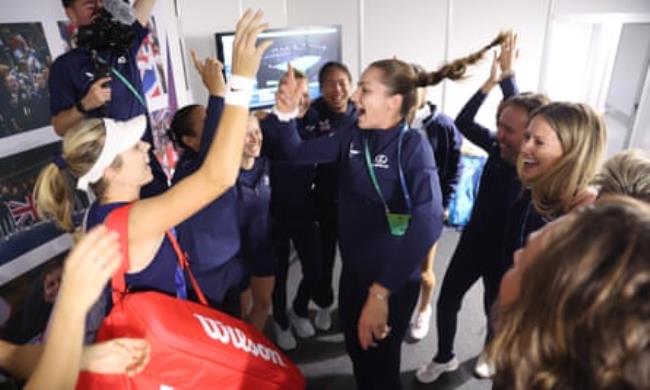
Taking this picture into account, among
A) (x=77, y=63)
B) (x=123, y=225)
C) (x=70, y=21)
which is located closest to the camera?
(x=123, y=225)

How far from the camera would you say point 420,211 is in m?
1.45

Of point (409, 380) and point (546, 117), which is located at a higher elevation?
point (546, 117)

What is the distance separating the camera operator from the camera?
1.74 metres

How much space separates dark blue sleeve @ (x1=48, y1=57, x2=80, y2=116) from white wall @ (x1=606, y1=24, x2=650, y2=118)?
5482mm

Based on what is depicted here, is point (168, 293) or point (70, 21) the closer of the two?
point (168, 293)

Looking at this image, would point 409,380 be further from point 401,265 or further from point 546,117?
point 546,117

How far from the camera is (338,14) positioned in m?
4.51

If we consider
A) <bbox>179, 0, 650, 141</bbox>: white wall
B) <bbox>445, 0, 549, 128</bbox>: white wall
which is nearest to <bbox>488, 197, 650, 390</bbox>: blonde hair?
<bbox>179, 0, 650, 141</bbox>: white wall

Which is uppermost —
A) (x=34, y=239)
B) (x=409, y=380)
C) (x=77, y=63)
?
(x=77, y=63)

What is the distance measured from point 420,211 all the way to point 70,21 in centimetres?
199

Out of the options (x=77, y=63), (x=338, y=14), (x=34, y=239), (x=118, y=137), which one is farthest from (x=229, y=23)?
(x=118, y=137)

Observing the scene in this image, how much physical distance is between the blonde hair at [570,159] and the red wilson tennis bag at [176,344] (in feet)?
3.55

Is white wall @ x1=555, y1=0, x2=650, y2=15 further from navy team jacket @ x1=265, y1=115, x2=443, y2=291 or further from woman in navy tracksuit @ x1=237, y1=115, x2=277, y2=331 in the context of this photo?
woman in navy tracksuit @ x1=237, y1=115, x2=277, y2=331

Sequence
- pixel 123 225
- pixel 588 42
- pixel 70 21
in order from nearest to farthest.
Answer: pixel 123 225
pixel 70 21
pixel 588 42
